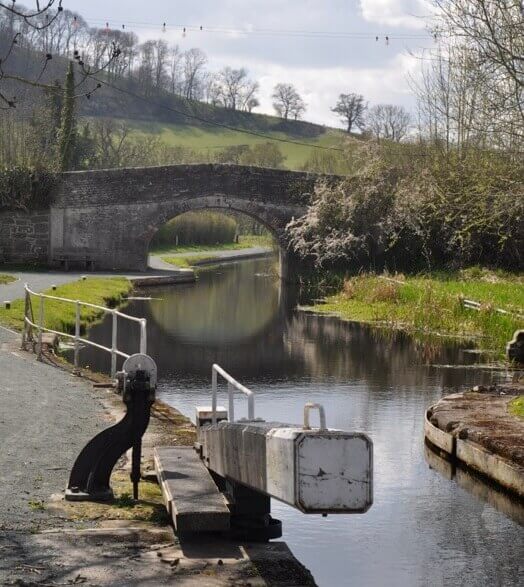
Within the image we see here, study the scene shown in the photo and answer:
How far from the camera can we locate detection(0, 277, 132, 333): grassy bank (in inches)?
907

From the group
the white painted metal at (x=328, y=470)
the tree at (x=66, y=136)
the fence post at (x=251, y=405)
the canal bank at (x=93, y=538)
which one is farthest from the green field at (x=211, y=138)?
the white painted metal at (x=328, y=470)

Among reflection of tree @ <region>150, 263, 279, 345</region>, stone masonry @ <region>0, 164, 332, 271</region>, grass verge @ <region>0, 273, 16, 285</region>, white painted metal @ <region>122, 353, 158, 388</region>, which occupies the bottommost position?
reflection of tree @ <region>150, 263, 279, 345</region>

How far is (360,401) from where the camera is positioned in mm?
17219

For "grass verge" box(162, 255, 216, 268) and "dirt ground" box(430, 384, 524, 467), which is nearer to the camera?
"dirt ground" box(430, 384, 524, 467)

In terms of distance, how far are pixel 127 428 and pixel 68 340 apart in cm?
1322

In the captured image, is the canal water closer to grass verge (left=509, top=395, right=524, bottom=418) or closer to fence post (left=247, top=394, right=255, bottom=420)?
grass verge (left=509, top=395, right=524, bottom=418)

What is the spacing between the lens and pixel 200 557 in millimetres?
7820

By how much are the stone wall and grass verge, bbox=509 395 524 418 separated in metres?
29.0

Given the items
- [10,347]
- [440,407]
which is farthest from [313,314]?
[440,407]

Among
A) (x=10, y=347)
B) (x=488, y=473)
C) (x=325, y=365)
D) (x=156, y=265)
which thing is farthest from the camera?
(x=156, y=265)

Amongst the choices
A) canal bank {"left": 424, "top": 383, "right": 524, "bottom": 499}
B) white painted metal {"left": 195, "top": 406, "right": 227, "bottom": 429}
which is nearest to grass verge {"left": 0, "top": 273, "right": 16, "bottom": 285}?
canal bank {"left": 424, "top": 383, "right": 524, "bottom": 499}

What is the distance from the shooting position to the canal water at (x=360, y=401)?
31.0 feet

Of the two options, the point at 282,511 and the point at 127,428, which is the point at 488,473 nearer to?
the point at 282,511

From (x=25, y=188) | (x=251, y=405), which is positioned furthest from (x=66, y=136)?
(x=251, y=405)
